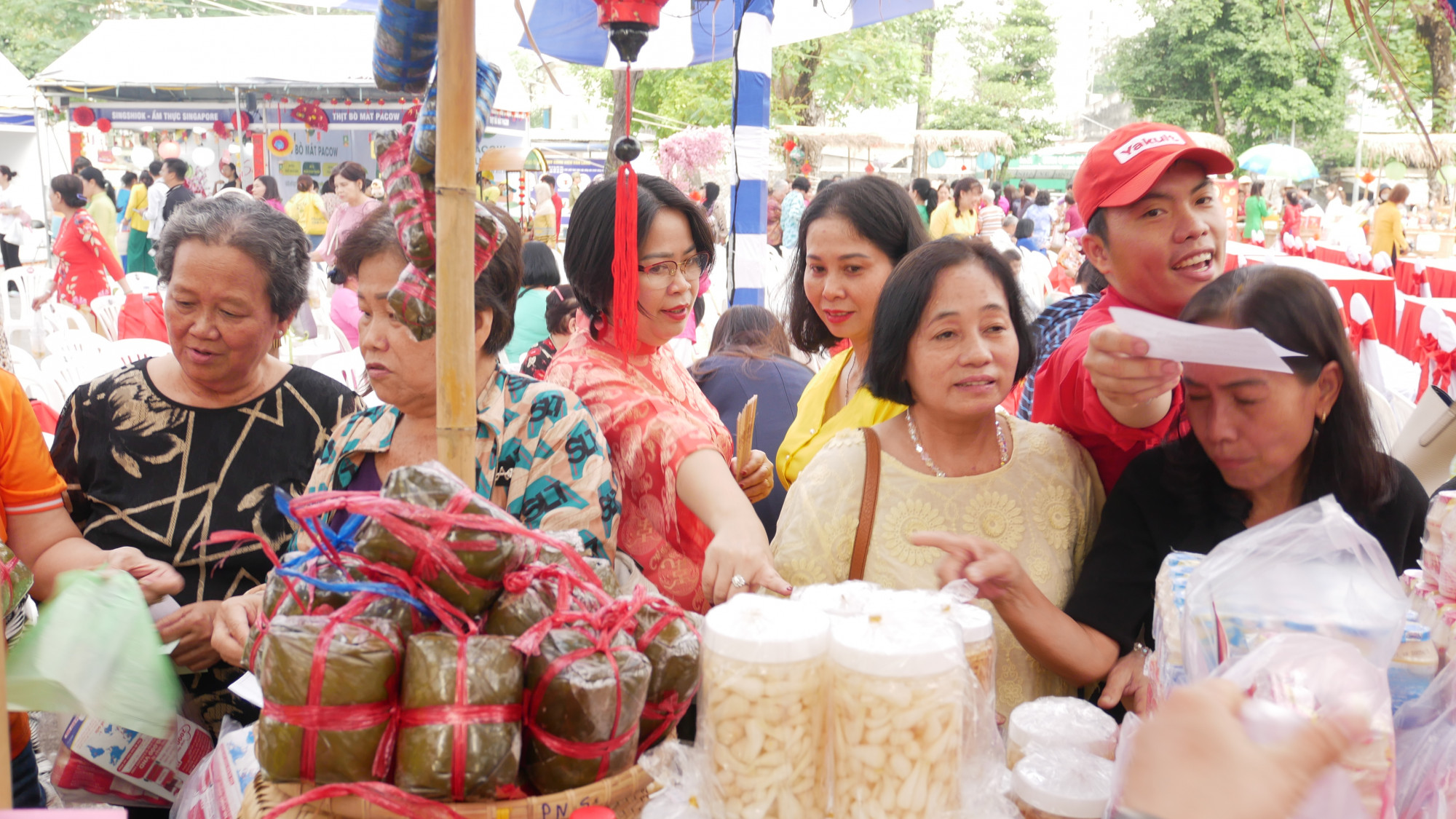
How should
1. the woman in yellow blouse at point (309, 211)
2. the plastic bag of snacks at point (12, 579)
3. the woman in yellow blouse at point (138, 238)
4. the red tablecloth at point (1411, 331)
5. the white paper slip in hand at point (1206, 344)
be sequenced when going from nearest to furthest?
the white paper slip in hand at point (1206, 344) → the plastic bag of snacks at point (12, 579) → the red tablecloth at point (1411, 331) → the woman in yellow blouse at point (138, 238) → the woman in yellow blouse at point (309, 211)

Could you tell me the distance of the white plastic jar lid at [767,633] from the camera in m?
0.99

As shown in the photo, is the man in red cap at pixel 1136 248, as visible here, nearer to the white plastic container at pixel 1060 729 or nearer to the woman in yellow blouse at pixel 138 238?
the white plastic container at pixel 1060 729

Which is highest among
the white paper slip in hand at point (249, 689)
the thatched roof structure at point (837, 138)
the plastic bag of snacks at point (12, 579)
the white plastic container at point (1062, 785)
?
the thatched roof structure at point (837, 138)

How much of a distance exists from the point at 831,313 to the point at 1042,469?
2.83 feet

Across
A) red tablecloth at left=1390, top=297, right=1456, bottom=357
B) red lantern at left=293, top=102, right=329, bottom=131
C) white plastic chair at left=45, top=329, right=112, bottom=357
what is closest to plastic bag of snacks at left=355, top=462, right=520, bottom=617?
white plastic chair at left=45, top=329, right=112, bottom=357

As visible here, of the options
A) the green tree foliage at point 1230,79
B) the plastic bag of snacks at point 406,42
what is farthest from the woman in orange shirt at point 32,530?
the green tree foliage at point 1230,79

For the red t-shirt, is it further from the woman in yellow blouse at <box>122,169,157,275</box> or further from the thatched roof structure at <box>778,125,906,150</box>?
the thatched roof structure at <box>778,125,906,150</box>

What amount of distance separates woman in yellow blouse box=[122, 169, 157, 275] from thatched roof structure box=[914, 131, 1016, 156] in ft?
50.9

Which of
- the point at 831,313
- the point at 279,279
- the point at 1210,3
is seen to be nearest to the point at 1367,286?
the point at 831,313

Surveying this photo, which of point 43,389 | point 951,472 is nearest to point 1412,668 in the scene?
point 951,472

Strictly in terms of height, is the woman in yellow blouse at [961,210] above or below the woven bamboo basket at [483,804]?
above

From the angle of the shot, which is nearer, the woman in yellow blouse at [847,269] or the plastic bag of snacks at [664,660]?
the plastic bag of snacks at [664,660]

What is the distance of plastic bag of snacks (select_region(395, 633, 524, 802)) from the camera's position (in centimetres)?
96

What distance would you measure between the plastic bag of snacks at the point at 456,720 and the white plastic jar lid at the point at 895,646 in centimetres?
35
